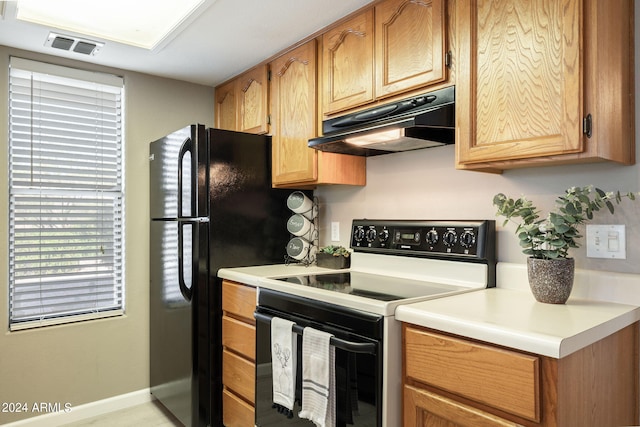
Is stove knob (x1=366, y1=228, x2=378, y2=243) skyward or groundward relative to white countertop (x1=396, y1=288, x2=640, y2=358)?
skyward

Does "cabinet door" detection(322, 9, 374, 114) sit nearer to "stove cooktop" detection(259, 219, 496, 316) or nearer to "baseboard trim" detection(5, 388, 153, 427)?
"stove cooktop" detection(259, 219, 496, 316)

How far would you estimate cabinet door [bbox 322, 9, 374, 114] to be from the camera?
1.92 m

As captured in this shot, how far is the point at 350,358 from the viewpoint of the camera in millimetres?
→ 1430

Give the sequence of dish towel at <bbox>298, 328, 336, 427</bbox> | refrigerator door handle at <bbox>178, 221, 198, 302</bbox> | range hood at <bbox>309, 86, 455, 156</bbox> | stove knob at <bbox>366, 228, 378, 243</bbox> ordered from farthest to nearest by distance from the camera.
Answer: refrigerator door handle at <bbox>178, 221, 198, 302</bbox>, stove knob at <bbox>366, 228, 378, 243</bbox>, range hood at <bbox>309, 86, 455, 156</bbox>, dish towel at <bbox>298, 328, 336, 427</bbox>

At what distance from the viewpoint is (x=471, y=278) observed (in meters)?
1.72

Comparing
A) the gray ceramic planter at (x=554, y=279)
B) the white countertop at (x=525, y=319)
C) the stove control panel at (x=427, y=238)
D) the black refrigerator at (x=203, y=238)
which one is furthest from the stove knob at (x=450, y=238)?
the black refrigerator at (x=203, y=238)

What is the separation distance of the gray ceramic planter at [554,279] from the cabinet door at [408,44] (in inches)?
30.2

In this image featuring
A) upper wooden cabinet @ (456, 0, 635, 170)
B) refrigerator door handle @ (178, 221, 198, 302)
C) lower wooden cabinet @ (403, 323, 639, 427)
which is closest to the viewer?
lower wooden cabinet @ (403, 323, 639, 427)

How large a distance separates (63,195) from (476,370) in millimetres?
2444

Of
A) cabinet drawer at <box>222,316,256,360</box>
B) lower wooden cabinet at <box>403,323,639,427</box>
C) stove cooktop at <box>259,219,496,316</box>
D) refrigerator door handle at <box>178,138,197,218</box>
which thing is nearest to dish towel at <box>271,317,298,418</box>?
stove cooktop at <box>259,219,496,316</box>

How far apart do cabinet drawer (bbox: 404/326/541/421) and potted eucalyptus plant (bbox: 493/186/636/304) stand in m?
0.42

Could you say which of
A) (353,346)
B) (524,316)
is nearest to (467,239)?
(524,316)

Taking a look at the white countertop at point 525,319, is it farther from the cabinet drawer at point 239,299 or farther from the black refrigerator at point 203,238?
the black refrigerator at point 203,238

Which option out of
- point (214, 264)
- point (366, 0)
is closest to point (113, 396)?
point (214, 264)
